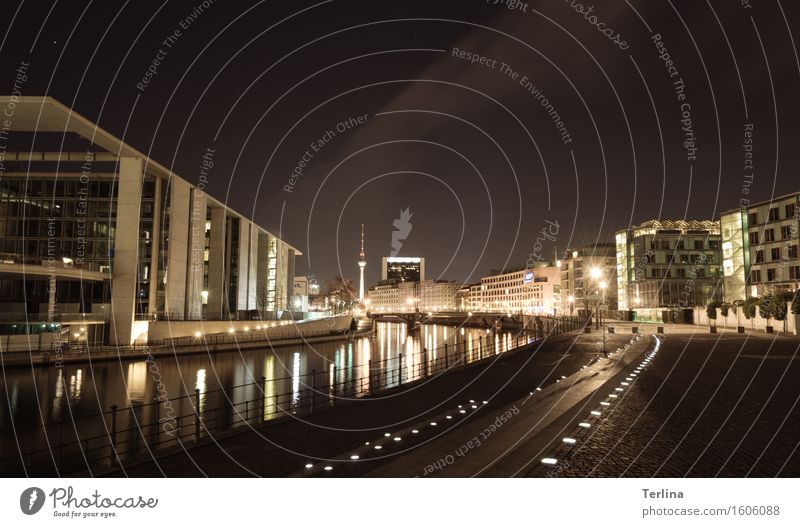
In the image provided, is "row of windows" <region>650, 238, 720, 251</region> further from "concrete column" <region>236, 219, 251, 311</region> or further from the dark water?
"concrete column" <region>236, 219, 251, 311</region>

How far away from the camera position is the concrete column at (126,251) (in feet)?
152

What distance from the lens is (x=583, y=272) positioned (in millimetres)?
122250

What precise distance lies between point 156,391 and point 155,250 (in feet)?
107

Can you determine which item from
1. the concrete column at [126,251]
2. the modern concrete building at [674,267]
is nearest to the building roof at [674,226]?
the modern concrete building at [674,267]

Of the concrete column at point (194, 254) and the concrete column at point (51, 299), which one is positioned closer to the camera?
the concrete column at point (51, 299)

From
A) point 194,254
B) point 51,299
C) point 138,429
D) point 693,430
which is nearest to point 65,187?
point 194,254

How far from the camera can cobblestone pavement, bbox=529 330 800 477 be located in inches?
307

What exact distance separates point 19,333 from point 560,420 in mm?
42511

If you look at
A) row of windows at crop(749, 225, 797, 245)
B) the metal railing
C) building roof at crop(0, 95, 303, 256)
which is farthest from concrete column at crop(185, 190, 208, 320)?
row of windows at crop(749, 225, 797, 245)

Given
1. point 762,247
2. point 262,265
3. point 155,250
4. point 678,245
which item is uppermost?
point 678,245

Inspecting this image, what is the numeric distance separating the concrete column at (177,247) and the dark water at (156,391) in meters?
14.0

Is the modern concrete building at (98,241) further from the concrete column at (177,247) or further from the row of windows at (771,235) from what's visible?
the row of windows at (771,235)

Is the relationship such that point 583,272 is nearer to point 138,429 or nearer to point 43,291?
point 43,291

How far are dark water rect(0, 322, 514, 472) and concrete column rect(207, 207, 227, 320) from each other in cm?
2893
